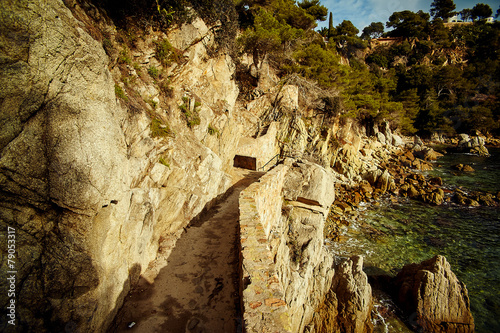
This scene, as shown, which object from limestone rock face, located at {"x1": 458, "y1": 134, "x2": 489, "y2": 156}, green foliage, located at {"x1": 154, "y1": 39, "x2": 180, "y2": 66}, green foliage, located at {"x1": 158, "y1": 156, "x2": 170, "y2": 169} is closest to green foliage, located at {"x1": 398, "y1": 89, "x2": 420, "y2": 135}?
limestone rock face, located at {"x1": 458, "y1": 134, "x2": 489, "y2": 156}

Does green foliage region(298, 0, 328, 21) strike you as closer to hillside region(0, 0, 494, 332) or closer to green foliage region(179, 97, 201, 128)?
hillside region(0, 0, 494, 332)

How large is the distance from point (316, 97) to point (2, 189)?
79.7 ft

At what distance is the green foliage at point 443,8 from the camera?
56825mm

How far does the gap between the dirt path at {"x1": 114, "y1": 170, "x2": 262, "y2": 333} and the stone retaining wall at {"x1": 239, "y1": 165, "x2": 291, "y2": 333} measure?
1.01 metres

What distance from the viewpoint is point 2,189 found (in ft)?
11.0

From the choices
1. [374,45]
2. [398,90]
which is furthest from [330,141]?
[374,45]

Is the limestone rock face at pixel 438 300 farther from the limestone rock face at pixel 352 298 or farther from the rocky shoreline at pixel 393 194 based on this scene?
the rocky shoreline at pixel 393 194

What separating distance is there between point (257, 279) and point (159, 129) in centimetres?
675

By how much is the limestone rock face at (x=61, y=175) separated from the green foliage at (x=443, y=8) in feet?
288

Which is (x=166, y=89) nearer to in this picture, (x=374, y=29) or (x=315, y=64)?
(x=315, y=64)

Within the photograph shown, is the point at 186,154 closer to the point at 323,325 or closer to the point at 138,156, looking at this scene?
the point at 138,156

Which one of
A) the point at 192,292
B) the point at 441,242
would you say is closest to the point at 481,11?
the point at 441,242

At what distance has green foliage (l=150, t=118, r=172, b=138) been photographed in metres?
7.92

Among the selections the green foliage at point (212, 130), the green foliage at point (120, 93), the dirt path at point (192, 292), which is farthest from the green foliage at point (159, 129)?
the dirt path at point (192, 292)
